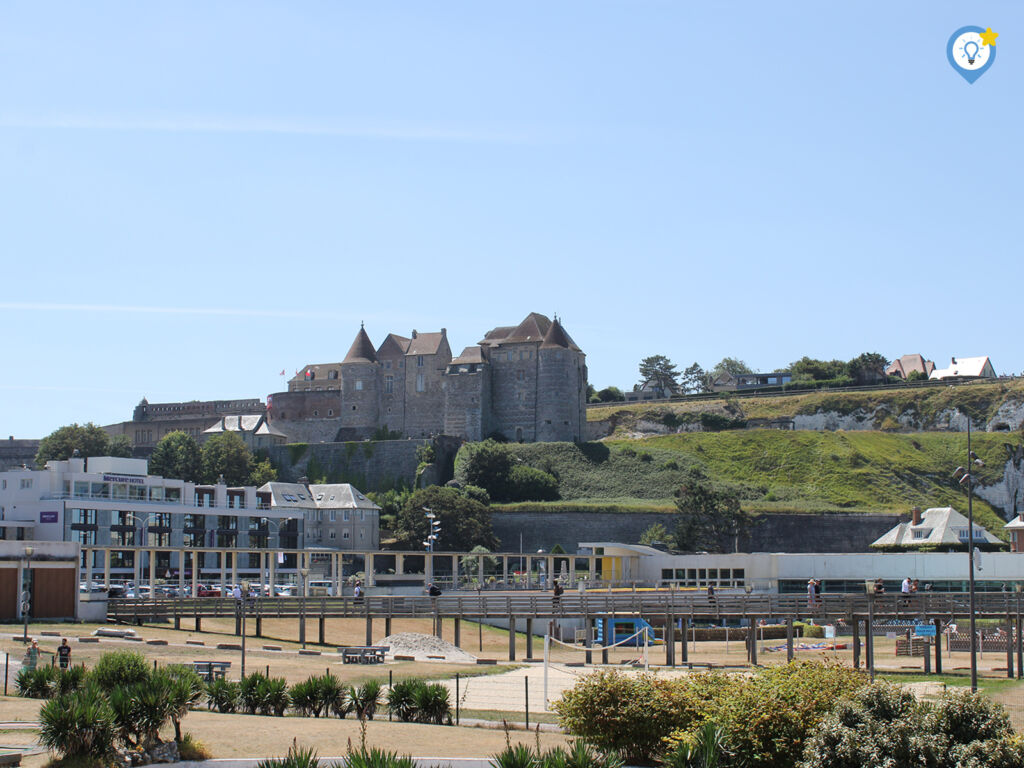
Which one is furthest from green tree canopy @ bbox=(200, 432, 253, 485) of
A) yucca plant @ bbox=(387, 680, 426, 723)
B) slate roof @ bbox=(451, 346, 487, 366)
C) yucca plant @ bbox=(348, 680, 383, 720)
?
yucca plant @ bbox=(387, 680, 426, 723)

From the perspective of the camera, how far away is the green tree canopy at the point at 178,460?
4397 inches

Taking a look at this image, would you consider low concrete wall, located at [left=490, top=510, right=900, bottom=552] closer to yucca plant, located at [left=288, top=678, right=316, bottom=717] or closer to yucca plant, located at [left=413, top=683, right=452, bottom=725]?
yucca plant, located at [left=413, top=683, right=452, bottom=725]

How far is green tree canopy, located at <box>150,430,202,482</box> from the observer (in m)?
112

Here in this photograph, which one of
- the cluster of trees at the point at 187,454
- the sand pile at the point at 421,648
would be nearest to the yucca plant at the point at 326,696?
the sand pile at the point at 421,648

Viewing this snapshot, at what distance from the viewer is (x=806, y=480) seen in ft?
357

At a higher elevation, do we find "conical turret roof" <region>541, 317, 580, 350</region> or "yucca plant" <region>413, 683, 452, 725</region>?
"conical turret roof" <region>541, 317, 580, 350</region>

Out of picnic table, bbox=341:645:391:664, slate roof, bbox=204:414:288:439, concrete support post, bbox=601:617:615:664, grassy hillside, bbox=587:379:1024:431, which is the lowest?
concrete support post, bbox=601:617:615:664

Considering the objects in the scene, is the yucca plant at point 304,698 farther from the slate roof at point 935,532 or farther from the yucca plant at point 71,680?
the slate roof at point 935,532

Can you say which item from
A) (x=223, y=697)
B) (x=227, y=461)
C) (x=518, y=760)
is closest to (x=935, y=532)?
(x=223, y=697)

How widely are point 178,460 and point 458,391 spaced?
2553 centimetres

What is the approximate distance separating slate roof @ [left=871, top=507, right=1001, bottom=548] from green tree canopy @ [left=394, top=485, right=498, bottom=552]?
3350 centimetres

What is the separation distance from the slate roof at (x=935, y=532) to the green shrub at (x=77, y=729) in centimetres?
5650

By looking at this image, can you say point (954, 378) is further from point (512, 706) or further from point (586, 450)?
point (512, 706)

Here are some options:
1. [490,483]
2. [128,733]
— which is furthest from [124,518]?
[128,733]
